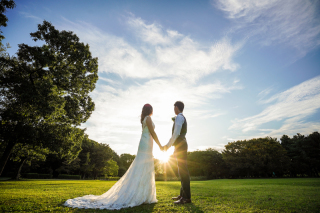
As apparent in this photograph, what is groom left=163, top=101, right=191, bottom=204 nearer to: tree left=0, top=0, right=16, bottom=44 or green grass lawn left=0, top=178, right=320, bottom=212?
green grass lawn left=0, top=178, right=320, bottom=212

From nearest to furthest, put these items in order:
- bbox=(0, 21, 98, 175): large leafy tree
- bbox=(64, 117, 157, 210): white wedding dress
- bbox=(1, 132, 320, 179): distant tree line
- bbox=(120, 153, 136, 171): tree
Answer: bbox=(64, 117, 157, 210): white wedding dress, bbox=(0, 21, 98, 175): large leafy tree, bbox=(1, 132, 320, 179): distant tree line, bbox=(120, 153, 136, 171): tree

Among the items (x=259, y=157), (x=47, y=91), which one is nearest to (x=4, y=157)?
(x=47, y=91)

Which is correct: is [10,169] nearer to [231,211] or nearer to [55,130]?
[55,130]

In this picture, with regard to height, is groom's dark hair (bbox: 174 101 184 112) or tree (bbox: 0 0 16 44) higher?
tree (bbox: 0 0 16 44)

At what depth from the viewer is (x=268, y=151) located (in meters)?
47.4

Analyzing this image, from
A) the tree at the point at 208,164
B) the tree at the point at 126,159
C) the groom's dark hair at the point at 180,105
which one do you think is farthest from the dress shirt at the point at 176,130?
the tree at the point at 126,159

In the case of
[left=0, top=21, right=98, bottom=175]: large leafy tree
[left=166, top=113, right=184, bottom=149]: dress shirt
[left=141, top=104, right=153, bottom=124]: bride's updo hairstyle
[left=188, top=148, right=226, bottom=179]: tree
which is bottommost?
[left=188, top=148, right=226, bottom=179]: tree

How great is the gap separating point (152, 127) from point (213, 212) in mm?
3189

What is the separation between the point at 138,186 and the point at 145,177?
1.19 feet

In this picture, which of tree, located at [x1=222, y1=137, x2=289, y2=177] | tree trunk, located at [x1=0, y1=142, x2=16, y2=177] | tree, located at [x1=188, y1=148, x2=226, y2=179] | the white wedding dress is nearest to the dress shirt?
the white wedding dress

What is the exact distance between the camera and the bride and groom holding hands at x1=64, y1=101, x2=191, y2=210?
486 cm

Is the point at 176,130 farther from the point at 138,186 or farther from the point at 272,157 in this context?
the point at 272,157

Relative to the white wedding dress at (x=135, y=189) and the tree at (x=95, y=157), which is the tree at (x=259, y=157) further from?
the white wedding dress at (x=135, y=189)

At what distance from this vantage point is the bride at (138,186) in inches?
187
